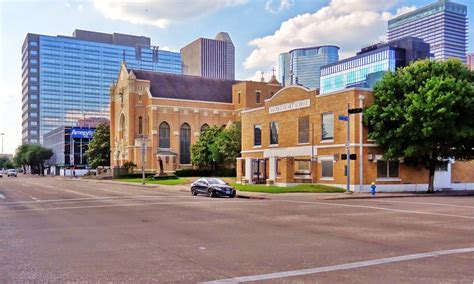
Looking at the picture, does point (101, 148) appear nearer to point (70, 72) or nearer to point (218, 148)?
point (218, 148)

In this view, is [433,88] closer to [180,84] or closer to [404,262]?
[404,262]

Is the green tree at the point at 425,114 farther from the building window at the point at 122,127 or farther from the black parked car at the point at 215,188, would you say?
the building window at the point at 122,127

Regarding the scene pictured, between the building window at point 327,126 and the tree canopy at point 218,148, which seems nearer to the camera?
the building window at point 327,126

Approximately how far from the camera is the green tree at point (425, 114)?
33562 millimetres

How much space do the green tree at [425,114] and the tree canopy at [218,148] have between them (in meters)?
31.9

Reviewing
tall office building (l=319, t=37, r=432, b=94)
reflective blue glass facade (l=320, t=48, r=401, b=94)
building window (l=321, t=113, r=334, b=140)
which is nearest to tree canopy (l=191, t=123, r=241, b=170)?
building window (l=321, t=113, r=334, b=140)

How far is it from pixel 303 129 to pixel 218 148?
92.8 ft

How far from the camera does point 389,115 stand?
3584cm

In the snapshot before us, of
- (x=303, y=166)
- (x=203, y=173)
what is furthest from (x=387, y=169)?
(x=203, y=173)

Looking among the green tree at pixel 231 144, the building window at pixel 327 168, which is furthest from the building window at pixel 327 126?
the green tree at pixel 231 144

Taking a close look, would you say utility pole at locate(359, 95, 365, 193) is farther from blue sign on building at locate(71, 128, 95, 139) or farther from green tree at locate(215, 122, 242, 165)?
blue sign on building at locate(71, 128, 95, 139)

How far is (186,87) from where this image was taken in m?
90.8

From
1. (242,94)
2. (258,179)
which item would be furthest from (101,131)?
(258,179)

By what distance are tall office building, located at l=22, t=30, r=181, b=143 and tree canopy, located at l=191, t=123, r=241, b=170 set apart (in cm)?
11691
